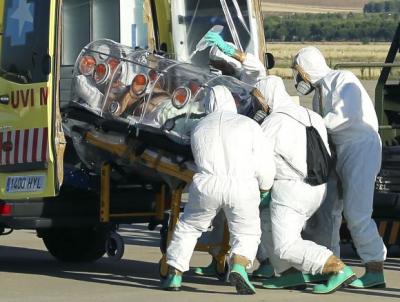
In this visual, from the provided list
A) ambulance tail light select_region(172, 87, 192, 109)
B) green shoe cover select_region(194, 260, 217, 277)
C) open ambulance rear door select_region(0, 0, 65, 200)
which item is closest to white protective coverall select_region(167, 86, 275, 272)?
ambulance tail light select_region(172, 87, 192, 109)

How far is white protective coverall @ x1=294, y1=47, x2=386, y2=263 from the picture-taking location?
10.7m

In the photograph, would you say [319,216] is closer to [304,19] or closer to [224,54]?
[224,54]

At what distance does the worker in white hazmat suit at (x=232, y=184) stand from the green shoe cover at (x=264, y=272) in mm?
1015

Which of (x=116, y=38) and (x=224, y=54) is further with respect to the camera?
(x=116, y=38)

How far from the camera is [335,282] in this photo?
1026 centimetres

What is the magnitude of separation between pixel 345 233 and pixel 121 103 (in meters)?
2.70

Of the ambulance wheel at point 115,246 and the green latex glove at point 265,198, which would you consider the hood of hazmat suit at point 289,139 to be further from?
the ambulance wheel at point 115,246

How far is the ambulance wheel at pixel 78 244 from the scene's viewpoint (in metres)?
12.7

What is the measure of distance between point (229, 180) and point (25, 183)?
1959 millimetres

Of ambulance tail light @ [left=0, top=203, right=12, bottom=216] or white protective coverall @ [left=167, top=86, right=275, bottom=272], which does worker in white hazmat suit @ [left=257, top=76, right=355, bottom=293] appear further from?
ambulance tail light @ [left=0, top=203, right=12, bottom=216]

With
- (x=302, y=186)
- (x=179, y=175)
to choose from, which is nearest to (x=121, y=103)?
(x=179, y=175)

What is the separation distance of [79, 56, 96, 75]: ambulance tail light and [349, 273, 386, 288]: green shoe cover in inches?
108

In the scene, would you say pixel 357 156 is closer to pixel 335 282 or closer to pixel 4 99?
pixel 335 282

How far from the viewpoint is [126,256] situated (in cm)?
1329
